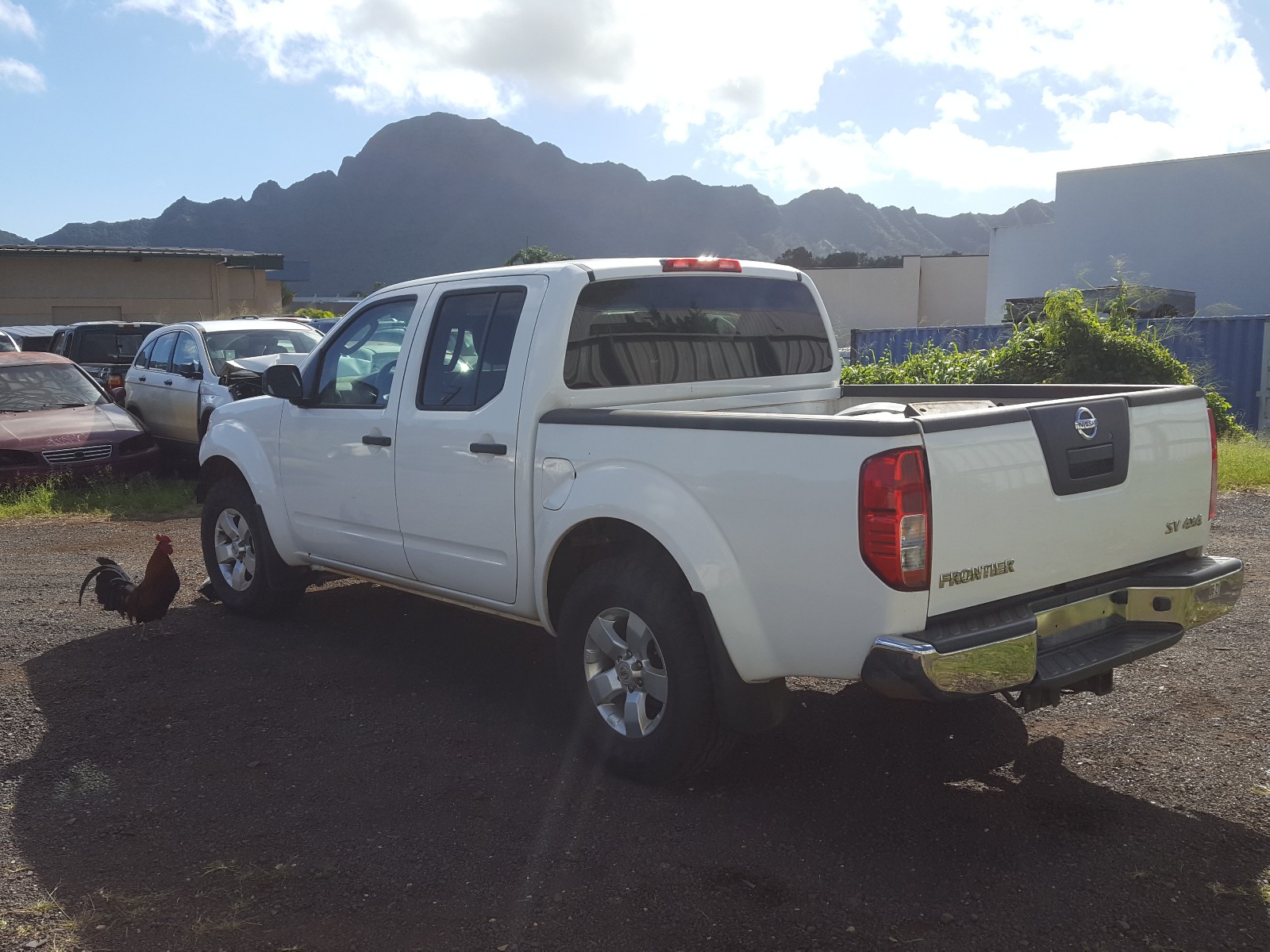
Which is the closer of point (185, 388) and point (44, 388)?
point (185, 388)

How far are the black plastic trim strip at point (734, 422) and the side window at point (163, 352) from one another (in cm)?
1029

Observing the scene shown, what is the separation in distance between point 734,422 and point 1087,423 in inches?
49.9

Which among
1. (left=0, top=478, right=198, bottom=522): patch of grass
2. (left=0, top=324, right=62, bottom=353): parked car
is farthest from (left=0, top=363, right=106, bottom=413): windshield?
(left=0, top=324, right=62, bottom=353): parked car

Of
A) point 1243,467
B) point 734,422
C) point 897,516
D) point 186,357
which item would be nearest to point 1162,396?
point 897,516

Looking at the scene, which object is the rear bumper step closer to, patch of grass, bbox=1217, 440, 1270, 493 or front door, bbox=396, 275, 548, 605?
front door, bbox=396, 275, 548, 605

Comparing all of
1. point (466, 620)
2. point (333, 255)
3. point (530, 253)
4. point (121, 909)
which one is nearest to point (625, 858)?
point (121, 909)

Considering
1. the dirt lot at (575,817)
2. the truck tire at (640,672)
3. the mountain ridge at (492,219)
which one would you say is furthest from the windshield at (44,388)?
the mountain ridge at (492,219)

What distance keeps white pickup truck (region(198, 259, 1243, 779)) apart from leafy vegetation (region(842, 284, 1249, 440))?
28.3 feet

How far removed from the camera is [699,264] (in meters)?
5.41

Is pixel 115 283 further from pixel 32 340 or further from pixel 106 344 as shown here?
pixel 106 344

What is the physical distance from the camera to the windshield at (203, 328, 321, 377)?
12.8 meters

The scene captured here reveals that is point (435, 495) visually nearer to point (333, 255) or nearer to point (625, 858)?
point (625, 858)

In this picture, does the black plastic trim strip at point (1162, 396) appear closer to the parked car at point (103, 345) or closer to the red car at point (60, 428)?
the red car at point (60, 428)

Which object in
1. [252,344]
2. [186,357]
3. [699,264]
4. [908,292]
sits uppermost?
[908,292]
